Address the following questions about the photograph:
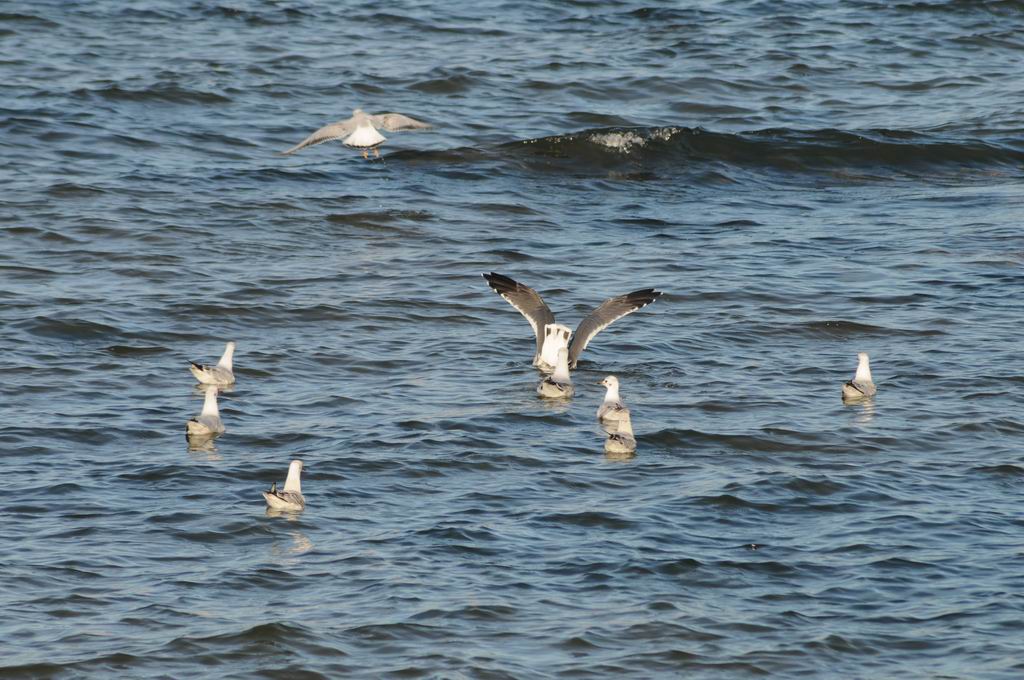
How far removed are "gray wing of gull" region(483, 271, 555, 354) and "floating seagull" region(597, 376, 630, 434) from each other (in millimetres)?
1925

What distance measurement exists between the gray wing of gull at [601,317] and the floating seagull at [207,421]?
3832mm

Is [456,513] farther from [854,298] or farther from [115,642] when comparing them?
[854,298]

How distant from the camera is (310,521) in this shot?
9.95m

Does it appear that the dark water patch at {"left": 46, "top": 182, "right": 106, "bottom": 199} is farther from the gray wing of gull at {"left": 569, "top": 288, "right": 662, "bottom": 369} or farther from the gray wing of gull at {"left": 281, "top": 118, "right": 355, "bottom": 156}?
the gray wing of gull at {"left": 569, "top": 288, "right": 662, "bottom": 369}

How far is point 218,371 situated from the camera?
12.5 m

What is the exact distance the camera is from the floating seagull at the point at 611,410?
Answer: 38.6 feet

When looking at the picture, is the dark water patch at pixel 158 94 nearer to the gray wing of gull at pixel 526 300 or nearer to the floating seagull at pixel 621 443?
the gray wing of gull at pixel 526 300

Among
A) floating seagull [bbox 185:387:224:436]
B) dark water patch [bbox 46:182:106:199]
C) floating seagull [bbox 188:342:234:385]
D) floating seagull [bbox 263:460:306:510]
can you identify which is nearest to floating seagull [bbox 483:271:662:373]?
floating seagull [bbox 188:342:234:385]

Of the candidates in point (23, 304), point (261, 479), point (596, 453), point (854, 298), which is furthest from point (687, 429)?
point (23, 304)

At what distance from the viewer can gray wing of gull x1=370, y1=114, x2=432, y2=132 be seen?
1820 centimetres

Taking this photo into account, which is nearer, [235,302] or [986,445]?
[986,445]

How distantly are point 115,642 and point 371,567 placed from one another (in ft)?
5.03

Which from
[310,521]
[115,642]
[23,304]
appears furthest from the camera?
[23,304]

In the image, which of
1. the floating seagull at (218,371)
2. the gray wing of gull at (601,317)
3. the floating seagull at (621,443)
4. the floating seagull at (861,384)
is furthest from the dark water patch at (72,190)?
the floating seagull at (861,384)
